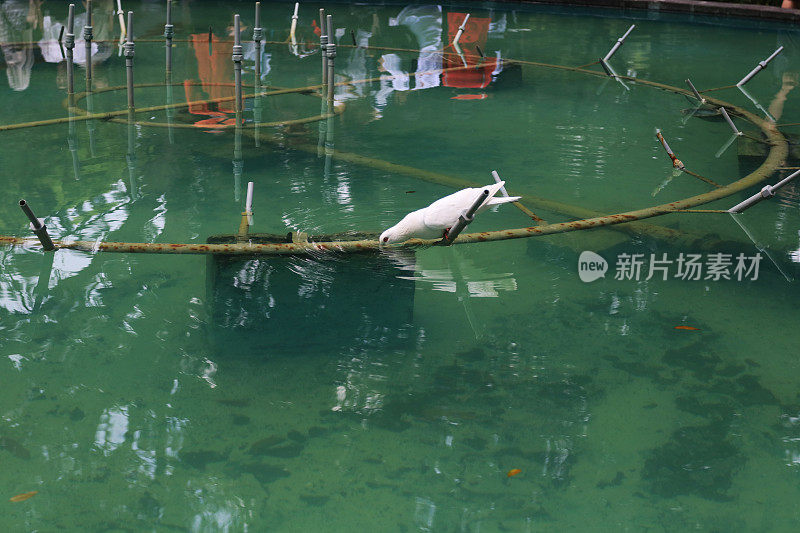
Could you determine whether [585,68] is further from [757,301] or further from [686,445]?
[686,445]

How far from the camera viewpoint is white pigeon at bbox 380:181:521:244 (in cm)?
328

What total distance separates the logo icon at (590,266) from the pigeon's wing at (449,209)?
1.04 m

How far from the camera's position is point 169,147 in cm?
609

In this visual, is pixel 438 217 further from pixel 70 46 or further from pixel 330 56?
pixel 70 46

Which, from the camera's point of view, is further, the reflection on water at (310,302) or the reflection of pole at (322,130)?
the reflection of pole at (322,130)

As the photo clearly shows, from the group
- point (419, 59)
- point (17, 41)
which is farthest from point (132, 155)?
point (17, 41)

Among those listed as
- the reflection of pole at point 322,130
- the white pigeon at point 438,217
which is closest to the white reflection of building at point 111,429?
the white pigeon at point 438,217

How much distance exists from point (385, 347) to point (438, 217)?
0.57 metres

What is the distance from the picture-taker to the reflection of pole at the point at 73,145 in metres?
5.54

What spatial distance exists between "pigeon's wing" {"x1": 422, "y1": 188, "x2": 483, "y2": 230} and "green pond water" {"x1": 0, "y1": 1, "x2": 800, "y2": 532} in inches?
15.4

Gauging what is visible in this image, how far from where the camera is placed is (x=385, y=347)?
3432 mm

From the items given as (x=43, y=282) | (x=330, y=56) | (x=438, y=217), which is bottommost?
(x=43, y=282)

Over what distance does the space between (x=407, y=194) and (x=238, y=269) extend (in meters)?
1.79

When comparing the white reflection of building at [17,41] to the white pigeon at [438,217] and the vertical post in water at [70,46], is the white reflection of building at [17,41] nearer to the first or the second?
the vertical post in water at [70,46]
